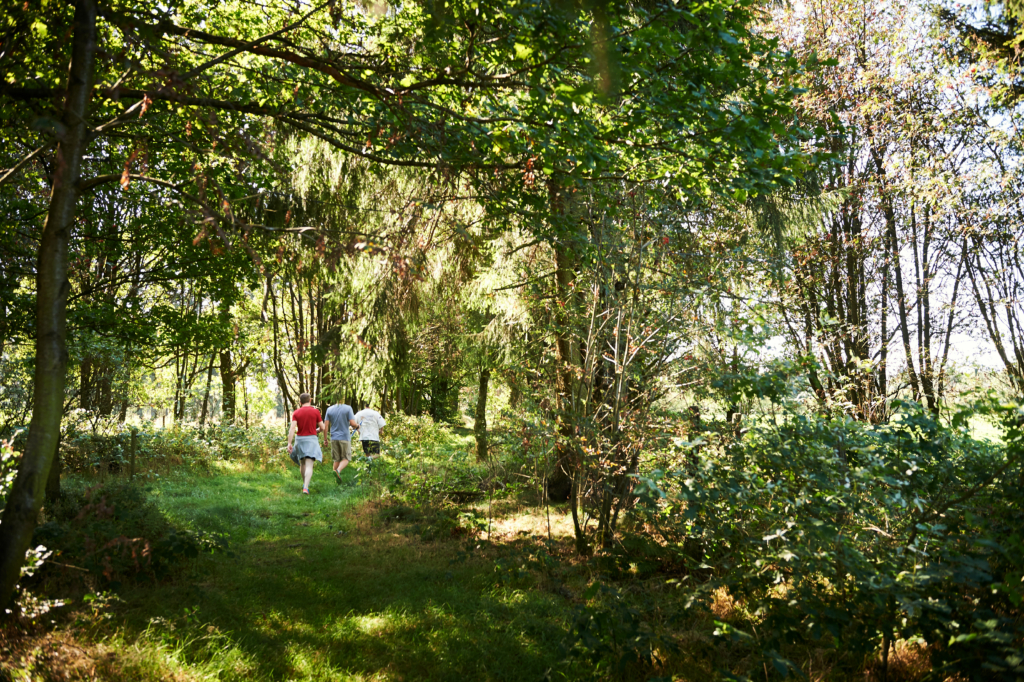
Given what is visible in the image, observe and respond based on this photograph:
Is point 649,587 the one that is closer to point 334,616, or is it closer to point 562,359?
point 334,616

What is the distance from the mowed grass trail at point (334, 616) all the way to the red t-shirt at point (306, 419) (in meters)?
2.74

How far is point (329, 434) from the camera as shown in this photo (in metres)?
11.5

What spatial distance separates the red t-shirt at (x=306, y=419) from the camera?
1041 centimetres

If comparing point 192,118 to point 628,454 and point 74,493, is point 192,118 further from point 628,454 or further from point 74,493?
point 628,454

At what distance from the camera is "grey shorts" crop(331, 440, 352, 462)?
1159cm

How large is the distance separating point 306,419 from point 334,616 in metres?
5.98

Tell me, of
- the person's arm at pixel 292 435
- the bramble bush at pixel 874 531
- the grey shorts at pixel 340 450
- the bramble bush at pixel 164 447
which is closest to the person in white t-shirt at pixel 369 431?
the grey shorts at pixel 340 450

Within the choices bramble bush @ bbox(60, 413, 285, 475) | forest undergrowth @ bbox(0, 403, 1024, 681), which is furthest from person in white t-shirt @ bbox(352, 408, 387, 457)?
forest undergrowth @ bbox(0, 403, 1024, 681)

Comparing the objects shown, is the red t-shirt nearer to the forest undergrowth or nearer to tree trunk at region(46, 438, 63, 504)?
the forest undergrowth

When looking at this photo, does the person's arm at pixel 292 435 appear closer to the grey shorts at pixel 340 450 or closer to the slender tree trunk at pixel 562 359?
the grey shorts at pixel 340 450

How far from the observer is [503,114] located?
561cm

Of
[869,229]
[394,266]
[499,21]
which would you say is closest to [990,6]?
[869,229]

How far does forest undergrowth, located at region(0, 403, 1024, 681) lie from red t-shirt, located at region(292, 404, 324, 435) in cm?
357

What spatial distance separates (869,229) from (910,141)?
1814 mm
